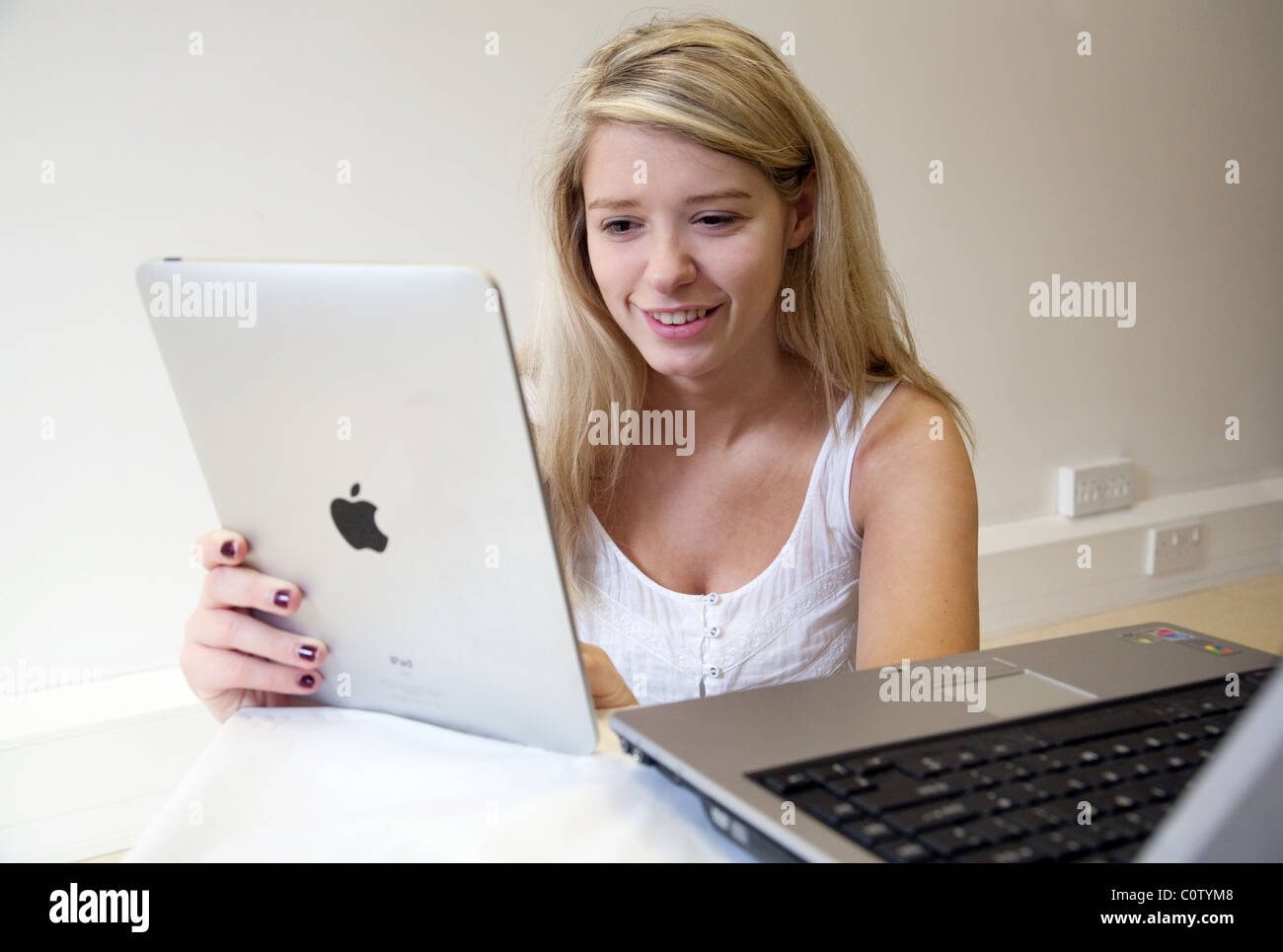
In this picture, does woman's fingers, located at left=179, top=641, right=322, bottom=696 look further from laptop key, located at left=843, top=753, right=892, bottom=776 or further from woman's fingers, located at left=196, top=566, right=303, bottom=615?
laptop key, located at left=843, top=753, right=892, bottom=776

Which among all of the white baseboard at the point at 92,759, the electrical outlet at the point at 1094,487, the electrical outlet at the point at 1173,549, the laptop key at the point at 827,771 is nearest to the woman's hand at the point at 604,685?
the laptop key at the point at 827,771

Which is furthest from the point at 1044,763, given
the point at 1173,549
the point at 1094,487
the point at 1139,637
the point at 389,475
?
the point at 1173,549

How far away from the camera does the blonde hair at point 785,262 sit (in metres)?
1.22

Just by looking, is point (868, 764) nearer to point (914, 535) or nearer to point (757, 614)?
point (914, 535)

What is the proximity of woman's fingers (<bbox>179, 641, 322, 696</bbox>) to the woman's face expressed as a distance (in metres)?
0.56

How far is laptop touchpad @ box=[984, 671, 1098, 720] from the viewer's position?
658 mm

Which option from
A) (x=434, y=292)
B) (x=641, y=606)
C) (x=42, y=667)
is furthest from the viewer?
(x=42, y=667)

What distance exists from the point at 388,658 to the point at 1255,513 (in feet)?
11.8

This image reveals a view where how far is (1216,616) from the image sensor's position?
11.1ft
